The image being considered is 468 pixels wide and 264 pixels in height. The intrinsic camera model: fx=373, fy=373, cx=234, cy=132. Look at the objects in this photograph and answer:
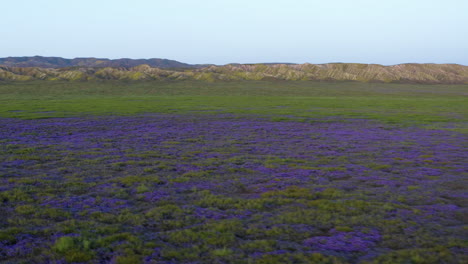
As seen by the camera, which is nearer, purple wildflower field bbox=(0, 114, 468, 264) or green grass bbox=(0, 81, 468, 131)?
purple wildflower field bbox=(0, 114, 468, 264)

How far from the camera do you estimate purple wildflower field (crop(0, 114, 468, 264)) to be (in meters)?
9.96

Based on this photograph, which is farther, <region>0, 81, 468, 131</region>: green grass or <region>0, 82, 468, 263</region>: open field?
<region>0, 81, 468, 131</region>: green grass

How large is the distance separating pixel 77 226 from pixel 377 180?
13300mm

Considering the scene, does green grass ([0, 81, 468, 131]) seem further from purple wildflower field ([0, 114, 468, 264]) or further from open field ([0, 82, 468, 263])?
purple wildflower field ([0, 114, 468, 264])

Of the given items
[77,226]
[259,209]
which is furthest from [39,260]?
[259,209]

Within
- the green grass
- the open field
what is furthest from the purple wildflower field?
the green grass

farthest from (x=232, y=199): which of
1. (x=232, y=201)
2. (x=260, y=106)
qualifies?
(x=260, y=106)

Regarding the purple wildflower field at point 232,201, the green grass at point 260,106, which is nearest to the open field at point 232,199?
the purple wildflower field at point 232,201

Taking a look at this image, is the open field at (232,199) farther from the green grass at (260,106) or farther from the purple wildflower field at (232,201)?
the green grass at (260,106)

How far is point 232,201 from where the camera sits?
566 inches

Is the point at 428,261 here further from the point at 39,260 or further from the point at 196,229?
the point at 39,260

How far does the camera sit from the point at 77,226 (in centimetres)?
1161

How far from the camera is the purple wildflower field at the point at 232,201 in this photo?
9.96 meters

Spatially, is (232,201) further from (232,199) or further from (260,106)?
(260,106)
